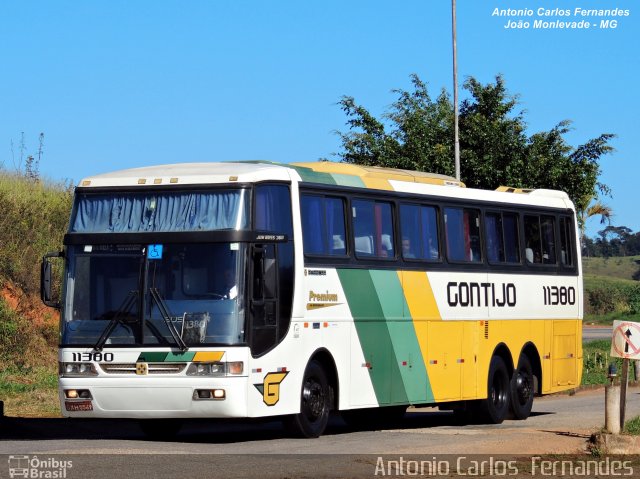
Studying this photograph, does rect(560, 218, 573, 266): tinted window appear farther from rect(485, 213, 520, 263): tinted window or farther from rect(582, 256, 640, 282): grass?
rect(582, 256, 640, 282): grass

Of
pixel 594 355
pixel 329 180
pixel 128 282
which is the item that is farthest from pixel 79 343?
pixel 594 355

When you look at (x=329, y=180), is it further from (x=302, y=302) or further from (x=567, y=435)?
(x=567, y=435)

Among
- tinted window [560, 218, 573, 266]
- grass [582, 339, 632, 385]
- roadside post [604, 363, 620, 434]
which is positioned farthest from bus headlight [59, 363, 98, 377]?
grass [582, 339, 632, 385]

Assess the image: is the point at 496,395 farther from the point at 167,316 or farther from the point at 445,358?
the point at 167,316

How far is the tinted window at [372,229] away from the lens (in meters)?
20.1

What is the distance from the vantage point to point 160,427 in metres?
19.8

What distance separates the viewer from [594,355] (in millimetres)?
42781

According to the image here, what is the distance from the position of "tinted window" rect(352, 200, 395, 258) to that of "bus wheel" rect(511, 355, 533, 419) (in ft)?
15.2

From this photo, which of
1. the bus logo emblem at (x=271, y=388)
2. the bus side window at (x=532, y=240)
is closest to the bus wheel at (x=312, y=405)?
the bus logo emblem at (x=271, y=388)

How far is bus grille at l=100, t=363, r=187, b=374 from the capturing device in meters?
17.4

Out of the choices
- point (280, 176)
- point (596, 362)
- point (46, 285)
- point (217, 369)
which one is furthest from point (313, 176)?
point (596, 362)

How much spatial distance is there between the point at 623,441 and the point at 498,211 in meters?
7.84

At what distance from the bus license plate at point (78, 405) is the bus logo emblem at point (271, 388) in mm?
2090

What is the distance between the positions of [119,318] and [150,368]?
0.75m
